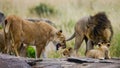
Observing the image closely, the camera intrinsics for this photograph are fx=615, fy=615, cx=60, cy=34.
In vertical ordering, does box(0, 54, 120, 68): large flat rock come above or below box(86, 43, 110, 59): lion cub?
below

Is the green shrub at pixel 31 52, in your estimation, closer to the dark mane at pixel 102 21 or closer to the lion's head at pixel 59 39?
the lion's head at pixel 59 39

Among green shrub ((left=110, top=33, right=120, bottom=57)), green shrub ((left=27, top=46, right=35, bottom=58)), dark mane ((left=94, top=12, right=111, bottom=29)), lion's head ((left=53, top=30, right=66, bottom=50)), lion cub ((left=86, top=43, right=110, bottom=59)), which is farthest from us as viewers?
green shrub ((left=110, top=33, right=120, bottom=57))

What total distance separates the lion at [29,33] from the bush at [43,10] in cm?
1209

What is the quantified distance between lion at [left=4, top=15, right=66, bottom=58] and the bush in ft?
39.7

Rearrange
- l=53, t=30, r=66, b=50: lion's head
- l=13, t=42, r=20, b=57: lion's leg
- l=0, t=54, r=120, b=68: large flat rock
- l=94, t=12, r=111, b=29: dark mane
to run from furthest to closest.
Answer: l=53, t=30, r=66, b=50: lion's head → l=94, t=12, r=111, b=29: dark mane → l=13, t=42, r=20, b=57: lion's leg → l=0, t=54, r=120, b=68: large flat rock

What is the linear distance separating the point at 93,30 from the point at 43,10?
13635mm

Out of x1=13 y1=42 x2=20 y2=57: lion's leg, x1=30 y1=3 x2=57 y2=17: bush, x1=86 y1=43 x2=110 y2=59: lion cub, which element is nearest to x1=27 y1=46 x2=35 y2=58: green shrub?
x1=13 y1=42 x2=20 y2=57: lion's leg

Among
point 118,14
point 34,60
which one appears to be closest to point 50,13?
point 118,14

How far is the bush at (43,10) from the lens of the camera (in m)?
26.8

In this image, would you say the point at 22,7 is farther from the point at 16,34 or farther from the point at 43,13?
the point at 16,34

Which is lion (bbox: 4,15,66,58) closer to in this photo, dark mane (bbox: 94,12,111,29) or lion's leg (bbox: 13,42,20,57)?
lion's leg (bbox: 13,42,20,57)

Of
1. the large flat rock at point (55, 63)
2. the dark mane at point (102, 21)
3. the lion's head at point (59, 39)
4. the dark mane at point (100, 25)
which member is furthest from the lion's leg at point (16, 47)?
the dark mane at point (102, 21)

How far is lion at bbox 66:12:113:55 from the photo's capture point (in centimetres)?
1392

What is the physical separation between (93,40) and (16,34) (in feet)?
5.97
